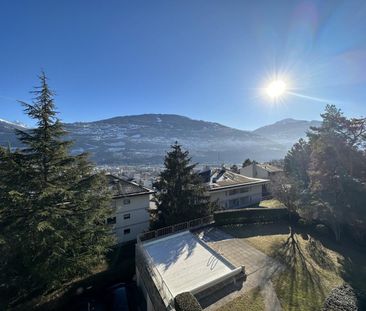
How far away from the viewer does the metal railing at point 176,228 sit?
1971cm

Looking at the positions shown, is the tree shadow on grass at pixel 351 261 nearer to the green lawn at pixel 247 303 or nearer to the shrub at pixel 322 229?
the shrub at pixel 322 229

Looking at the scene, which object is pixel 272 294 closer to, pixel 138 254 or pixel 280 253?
pixel 280 253

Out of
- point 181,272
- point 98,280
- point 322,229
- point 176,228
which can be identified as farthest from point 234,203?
point 98,280

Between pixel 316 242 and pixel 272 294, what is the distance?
12.3m

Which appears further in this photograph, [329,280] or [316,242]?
[316,242]

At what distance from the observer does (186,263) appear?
15.4 metres

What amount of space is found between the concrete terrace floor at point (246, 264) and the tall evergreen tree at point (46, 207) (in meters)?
9.55

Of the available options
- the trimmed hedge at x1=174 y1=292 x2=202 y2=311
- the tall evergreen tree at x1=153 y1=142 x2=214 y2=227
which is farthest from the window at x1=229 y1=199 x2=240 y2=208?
the trimmed hedge at x1=174 y1=292 x2=202 y2=311

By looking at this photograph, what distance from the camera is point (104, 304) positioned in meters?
16.3

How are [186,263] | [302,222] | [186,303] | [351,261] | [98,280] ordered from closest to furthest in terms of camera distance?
[186,303], [186,263], [351,261], [98,280], [302,222]

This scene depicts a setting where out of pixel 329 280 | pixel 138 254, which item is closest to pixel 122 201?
pixel 138 254

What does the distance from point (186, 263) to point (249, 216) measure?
44.0 ft

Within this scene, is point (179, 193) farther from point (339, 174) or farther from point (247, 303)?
point (339, 174)

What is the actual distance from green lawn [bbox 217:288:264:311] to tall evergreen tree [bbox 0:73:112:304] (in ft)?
32.2
